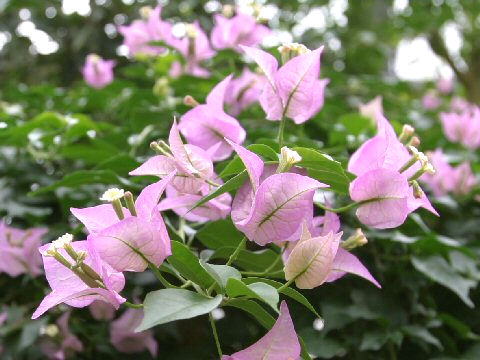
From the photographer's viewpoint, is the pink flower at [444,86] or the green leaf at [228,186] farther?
the pink flower at [444,86]

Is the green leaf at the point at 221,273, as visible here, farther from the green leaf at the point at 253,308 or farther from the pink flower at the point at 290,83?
the pink flower at the point at 290,83

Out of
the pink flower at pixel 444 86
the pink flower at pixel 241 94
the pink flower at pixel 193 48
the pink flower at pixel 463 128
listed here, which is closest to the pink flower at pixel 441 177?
the pink flower at pixel 463 128

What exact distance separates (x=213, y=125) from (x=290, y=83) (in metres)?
0.10

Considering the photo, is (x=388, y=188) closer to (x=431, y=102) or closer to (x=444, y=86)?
(x=431, y=102)

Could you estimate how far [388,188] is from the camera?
0.52 metres

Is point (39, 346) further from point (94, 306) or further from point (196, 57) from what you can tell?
point (196, 57)

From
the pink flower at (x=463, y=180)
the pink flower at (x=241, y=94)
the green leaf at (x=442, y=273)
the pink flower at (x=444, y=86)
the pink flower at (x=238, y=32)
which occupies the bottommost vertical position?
the pink flower at (x=444, y=86)

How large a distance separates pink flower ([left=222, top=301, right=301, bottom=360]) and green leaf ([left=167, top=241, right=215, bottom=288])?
0.06m

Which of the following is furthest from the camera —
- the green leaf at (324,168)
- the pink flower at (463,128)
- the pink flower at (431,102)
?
the pink flower at (431,102)

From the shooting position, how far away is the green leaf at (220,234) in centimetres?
59

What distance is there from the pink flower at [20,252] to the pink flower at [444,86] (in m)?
1.34

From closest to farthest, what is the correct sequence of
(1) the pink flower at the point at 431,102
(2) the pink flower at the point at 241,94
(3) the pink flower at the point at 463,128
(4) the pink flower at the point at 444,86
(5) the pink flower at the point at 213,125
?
(5) the pink flower at the point at 213,125
(2) the pink flower at the point at 241,94
(3) the pink flower at the point at 463,128
(1) the pink flower at the point at 431,102
(4) the pink flower at the point at 444,86

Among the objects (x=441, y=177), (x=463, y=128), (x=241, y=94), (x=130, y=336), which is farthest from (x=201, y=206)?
(x=463, y=128)

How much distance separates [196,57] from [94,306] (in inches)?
17.0
